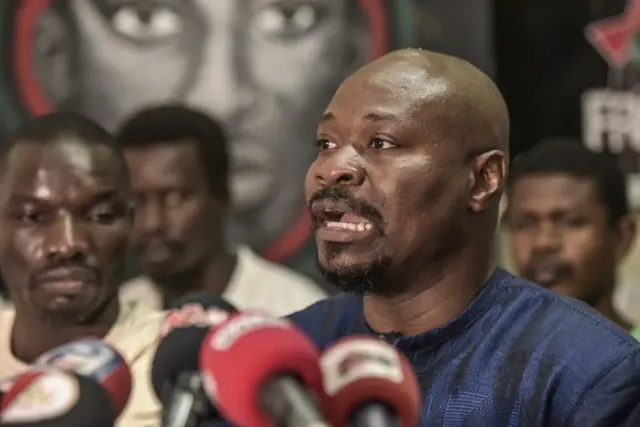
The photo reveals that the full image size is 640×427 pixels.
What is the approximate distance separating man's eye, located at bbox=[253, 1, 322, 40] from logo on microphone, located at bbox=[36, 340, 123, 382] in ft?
5.18

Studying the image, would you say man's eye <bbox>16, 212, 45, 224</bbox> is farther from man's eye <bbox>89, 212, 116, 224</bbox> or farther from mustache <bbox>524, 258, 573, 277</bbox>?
mustache <bbox>524, 258, 573, 277</bbox>

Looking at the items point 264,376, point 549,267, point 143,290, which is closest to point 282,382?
point 264,376

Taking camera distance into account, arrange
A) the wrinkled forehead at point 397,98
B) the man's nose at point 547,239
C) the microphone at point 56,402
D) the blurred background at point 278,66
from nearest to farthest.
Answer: the microphone at point 56,402, the wrinkled forehead at point 397,98, the man's nose at point 547,239, the blurred background at point 278,66

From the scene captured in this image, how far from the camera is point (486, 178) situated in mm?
1324

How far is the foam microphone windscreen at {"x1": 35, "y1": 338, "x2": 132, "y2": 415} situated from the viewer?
2.86ft

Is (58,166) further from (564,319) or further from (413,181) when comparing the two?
(564,319)

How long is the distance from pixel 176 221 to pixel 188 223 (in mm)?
26

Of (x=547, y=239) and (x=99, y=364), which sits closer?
(x=99, y=364)

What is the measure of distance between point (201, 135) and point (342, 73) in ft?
1.13

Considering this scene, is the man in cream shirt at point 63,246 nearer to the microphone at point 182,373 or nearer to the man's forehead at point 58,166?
the man's forehead at point 58,166

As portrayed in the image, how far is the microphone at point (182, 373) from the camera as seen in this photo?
81cm

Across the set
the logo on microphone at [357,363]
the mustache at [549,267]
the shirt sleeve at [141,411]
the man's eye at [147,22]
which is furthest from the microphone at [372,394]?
the man's eye at [147,22]

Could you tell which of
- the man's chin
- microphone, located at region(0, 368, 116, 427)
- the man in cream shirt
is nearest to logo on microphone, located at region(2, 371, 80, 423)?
microphone, located at region(0, 368, 116, 427)

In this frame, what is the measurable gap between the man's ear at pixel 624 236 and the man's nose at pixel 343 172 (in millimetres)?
1084
